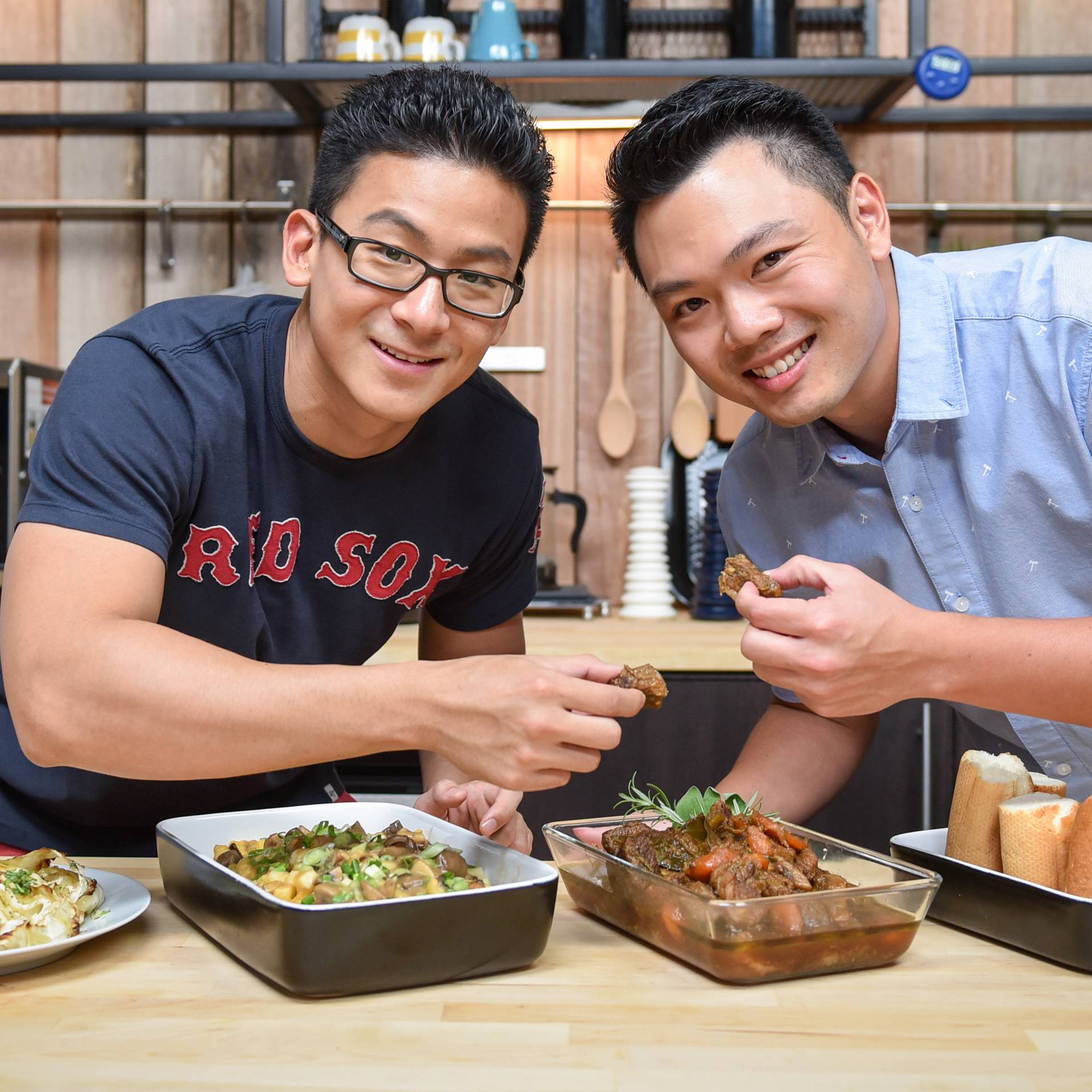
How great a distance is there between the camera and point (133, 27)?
325 centimetres

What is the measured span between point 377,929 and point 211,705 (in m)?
0.29

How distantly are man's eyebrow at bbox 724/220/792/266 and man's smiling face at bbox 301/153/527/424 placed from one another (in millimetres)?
273

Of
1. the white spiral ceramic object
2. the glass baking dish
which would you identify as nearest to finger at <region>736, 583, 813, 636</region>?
the glass baking dish

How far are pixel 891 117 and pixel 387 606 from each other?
2270 mm

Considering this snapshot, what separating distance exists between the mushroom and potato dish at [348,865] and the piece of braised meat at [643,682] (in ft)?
0.73

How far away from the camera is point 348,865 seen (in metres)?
1.04

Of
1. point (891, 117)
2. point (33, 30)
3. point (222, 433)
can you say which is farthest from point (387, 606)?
point (33, 30)

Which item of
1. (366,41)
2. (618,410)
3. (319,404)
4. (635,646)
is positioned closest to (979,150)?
(618,410)

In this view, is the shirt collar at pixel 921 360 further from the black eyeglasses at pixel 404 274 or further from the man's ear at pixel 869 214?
the black eyeglasses at pixel 404 274

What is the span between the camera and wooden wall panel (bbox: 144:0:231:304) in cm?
323

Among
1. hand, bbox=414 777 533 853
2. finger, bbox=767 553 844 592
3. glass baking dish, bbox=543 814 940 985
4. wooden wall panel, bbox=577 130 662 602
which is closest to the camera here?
glass baking dish, bbox=543 814 940 985

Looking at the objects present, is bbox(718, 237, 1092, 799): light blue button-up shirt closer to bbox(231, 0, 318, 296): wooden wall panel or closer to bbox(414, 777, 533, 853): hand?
bbox(414, 777, 533, 853): hand

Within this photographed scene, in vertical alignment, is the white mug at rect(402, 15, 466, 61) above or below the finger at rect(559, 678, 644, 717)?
above

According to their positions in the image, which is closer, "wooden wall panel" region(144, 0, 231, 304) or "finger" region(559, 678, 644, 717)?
"finger" region(559, 678, 644, 717)
